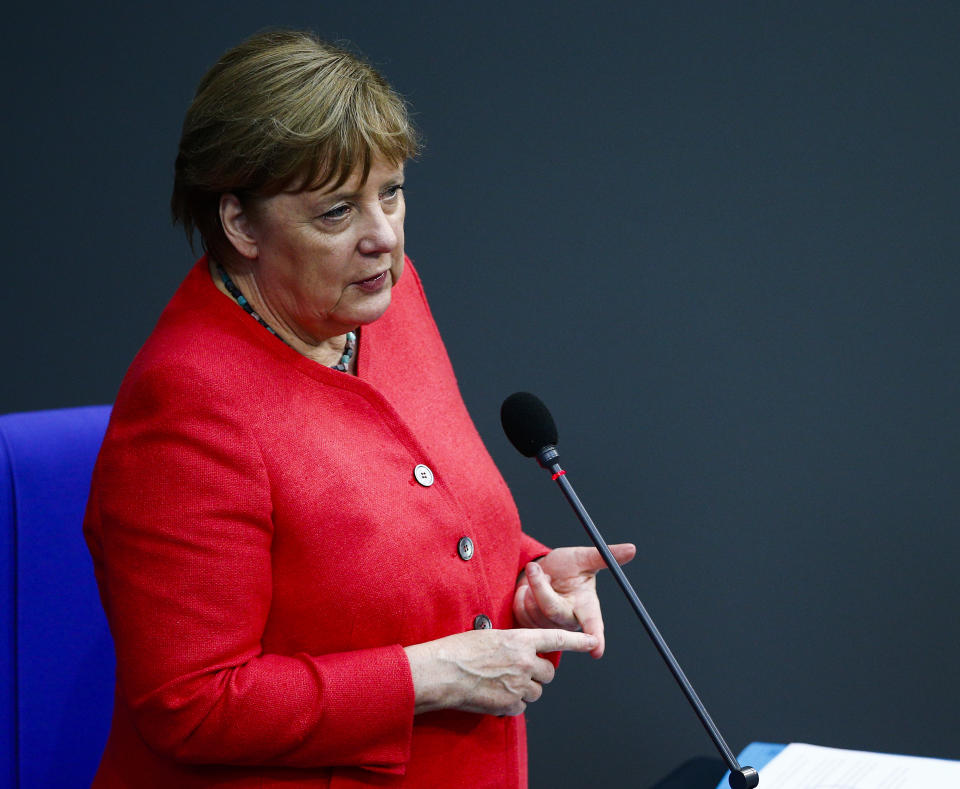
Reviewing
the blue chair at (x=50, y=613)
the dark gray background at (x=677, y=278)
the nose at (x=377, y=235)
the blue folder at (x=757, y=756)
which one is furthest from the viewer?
the dark gray background at (x=677, y=278)

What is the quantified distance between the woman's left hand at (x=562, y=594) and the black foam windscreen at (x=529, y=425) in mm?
172

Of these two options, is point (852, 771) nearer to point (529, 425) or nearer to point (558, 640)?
point (558, 640)

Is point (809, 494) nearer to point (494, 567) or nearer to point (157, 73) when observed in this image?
point (494, 567)

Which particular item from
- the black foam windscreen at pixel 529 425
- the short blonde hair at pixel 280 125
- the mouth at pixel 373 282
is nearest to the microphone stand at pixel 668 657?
the black foam windscreen at pixel 529 425

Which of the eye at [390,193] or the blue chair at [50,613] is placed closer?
the eye at [390,193]

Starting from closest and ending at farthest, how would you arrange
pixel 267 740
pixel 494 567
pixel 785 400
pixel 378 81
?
pixel 267 740
pixel 378 81
pixel 494 567
pixel 785 400

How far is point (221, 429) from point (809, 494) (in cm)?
140

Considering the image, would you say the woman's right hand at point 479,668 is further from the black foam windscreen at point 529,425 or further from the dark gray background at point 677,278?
the dark gray background at point 677,278

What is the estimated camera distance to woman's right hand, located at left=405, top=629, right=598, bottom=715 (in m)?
1.17

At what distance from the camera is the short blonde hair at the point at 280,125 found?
1.12 meters

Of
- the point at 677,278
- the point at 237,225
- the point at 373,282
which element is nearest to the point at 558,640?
the point at 373,282

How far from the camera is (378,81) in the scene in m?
1.22

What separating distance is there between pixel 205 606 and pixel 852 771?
0.81m

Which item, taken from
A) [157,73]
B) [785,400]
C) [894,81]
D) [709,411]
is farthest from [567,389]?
[157,73]
